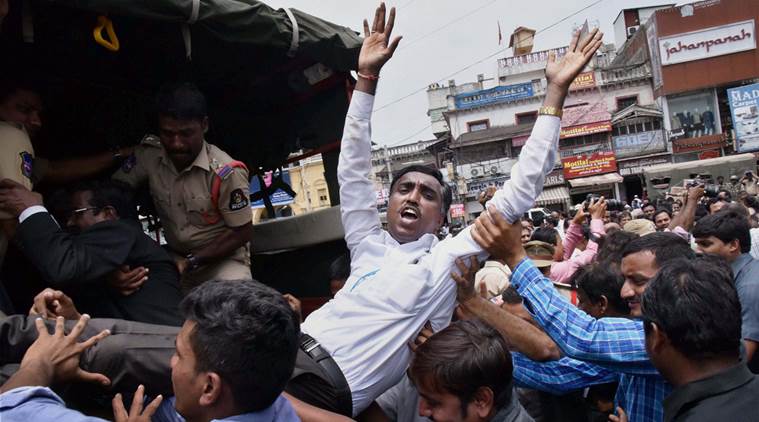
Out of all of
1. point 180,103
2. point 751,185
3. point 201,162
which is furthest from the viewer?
point 751,185

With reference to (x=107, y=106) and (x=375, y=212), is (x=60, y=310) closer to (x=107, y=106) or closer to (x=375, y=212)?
(x=375, y=212)

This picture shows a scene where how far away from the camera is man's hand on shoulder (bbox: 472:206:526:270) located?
7.16ft

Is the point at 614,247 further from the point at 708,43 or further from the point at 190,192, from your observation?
the point at 708,43

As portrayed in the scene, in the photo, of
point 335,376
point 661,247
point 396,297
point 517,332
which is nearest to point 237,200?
point 396,297

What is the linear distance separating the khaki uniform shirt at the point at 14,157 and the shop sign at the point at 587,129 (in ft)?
113

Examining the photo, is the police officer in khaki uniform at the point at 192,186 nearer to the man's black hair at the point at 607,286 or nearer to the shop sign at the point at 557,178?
the man's black hair at the point at 607,286

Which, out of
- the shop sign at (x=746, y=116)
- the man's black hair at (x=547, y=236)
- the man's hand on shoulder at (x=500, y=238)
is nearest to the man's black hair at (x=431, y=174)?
the man's hand on shoulder at (x=500, y=238)

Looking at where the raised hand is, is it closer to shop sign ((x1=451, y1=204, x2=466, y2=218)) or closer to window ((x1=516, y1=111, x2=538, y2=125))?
shop sign ((x1=451, y1=204, x2=466, y2=218))

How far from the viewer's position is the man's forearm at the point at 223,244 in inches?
123

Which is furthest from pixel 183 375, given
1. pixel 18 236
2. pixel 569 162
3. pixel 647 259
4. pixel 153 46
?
pixel 569 162

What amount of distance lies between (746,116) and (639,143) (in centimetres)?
542

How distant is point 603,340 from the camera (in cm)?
199

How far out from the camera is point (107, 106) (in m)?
3.60

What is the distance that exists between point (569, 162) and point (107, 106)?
3380 cm
